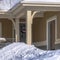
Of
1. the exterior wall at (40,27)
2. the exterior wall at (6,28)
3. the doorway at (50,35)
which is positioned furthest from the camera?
the exterior wall at (6,28)

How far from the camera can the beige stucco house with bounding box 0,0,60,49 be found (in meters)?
14.2

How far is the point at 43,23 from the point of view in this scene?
60.4ft

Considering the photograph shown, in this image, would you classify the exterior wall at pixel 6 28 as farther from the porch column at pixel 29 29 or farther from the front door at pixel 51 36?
the porch column at pixel 29 29

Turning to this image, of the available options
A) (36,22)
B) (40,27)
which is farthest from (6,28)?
(40,27)

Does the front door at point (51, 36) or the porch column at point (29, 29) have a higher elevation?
the porch column at point (29, 29)

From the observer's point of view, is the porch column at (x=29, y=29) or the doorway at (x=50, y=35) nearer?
the porch column at (x=29, y=29)

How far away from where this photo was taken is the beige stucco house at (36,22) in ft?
46.5

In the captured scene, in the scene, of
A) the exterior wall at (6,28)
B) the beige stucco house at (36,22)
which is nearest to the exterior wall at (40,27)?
the beige stucco house at (36,22)

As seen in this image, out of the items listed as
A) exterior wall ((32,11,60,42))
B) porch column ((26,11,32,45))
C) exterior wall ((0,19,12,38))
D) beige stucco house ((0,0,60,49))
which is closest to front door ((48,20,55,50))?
beige stucco house ((0,0,60,49))

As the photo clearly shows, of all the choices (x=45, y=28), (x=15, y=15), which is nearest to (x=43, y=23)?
(x=45, y=28)

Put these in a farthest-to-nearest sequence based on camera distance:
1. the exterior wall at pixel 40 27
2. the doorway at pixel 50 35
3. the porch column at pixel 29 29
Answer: the exterior wall at pixel 40 27
the doorway at pixel 50 35
the porch column at pixel 29 29

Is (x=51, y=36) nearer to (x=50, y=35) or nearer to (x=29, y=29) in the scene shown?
(x=50, y=35)

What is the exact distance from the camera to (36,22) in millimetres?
19922

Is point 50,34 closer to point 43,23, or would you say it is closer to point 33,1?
point 43,23
